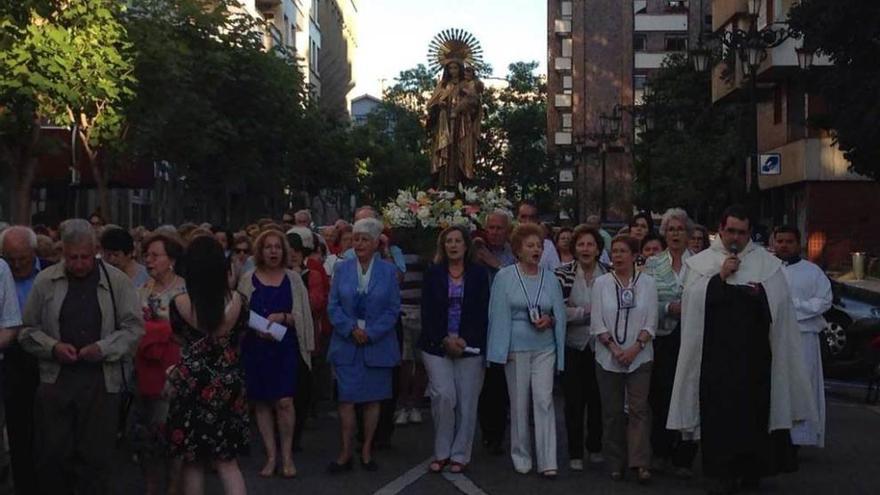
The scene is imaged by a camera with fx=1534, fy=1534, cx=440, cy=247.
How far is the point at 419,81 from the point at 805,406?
4792 inches

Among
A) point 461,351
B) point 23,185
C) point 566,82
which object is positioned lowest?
point 461,351

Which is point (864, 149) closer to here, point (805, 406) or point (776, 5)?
point (776, 5)

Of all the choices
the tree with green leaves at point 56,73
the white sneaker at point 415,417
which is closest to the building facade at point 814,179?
the tree with green leaves at point 56,73

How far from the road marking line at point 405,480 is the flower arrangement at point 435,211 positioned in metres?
4.53

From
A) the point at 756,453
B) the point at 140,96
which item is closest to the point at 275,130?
the point at 140,96

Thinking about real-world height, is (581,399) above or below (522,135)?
below

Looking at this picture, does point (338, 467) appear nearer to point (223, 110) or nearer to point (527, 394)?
point (527, 394)

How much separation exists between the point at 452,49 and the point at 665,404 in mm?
8975

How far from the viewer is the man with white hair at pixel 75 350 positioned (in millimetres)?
9062

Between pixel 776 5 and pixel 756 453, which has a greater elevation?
pixel 776 5

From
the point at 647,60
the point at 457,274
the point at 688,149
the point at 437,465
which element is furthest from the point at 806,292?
the point at 647,60

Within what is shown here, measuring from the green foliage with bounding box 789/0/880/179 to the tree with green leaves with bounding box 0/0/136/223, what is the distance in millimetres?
13696

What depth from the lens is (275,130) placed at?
47094mm

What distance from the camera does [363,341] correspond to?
11906mm
